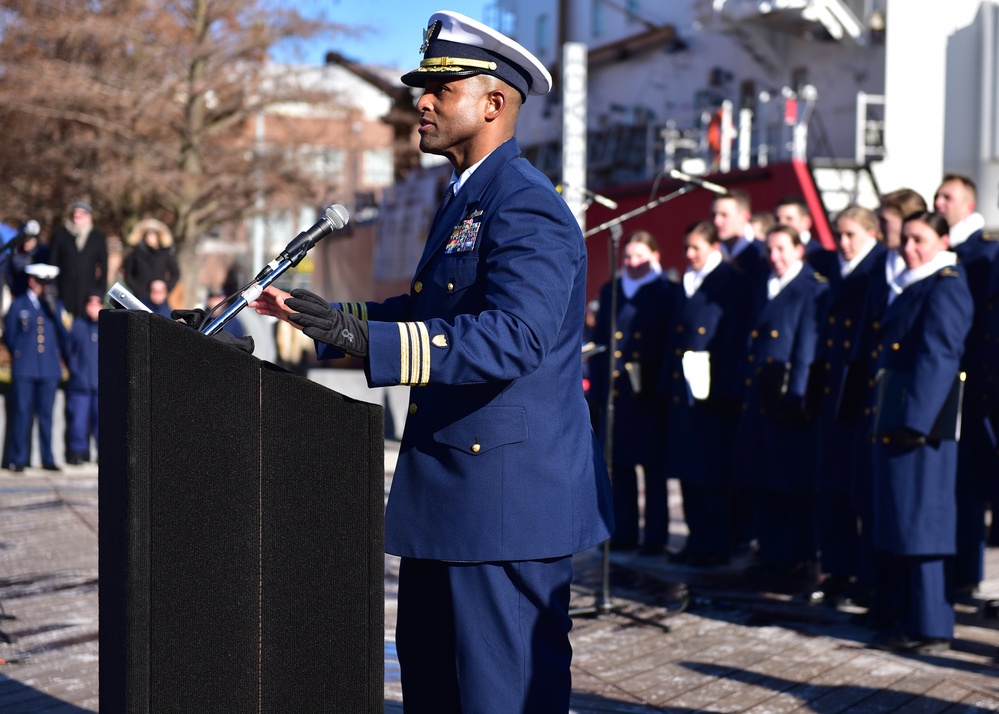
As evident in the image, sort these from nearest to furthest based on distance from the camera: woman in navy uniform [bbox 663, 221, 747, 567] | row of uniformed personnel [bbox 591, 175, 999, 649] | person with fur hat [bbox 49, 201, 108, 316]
Answer: row of uniformed personnel [bbox 591, 175, 999, 649] → woman in navy uniform [bbox 663, 221, 747, 567] → person with fur hat [bbox 49, 201, 108, 316]

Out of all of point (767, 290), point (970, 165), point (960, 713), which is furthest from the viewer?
point (970, 165)

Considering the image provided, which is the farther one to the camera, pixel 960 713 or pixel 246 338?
pixel 960 713

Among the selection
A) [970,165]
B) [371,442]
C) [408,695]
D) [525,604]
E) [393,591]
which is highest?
[970,165]

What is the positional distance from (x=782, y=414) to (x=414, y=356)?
4668 millimetres

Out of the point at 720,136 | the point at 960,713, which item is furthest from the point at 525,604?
Answer: the point at 720,136

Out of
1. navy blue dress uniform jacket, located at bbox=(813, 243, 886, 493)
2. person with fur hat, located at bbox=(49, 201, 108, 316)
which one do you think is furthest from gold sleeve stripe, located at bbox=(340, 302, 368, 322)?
person with fur hat, located at bbox=(49, 201, 108, 316)

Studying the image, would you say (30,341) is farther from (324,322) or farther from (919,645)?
(324,322)

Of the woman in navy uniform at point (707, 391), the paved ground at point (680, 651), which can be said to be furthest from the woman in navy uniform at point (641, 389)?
the paved ground at point (680, 651)

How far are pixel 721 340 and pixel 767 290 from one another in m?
0.49

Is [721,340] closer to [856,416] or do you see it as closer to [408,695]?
[856,416]

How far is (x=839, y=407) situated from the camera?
6289 mm

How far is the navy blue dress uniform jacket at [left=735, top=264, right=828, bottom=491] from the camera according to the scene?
693cm

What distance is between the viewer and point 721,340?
7.59m

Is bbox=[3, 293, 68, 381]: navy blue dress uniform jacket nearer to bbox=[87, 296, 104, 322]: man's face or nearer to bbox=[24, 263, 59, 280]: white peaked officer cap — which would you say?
bbox=[87, 296, 104, 322]: man's face
